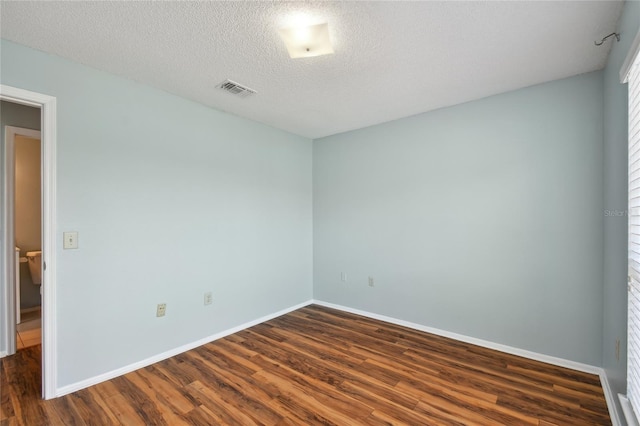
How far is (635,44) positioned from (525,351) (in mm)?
2424

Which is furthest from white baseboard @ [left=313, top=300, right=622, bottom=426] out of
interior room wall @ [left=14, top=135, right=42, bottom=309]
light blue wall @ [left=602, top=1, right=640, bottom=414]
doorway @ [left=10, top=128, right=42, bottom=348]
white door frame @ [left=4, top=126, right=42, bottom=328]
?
interior room wall @ [left=14, top=135, right=42, bottom=309]

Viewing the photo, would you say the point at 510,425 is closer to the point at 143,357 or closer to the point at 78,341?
the point at 143,357

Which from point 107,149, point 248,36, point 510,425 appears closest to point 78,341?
point 107,149

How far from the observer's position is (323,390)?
209 centimetres

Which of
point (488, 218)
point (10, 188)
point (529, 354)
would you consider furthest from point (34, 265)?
point (529, 354)

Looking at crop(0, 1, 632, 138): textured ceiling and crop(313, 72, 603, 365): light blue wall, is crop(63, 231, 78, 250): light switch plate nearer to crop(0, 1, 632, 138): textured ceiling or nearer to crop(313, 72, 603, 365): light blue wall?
crop(0, 1, 632, 138): textured ceiling

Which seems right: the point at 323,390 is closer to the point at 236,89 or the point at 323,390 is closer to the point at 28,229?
the point at 236,89

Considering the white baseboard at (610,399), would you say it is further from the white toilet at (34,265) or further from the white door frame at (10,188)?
the white toilet at (34,265)

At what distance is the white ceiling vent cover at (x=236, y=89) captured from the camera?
246 centimetres

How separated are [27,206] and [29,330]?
189 centimetres

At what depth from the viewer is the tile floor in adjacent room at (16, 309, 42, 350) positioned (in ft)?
9.29

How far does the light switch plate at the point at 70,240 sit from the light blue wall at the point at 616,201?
140 inches

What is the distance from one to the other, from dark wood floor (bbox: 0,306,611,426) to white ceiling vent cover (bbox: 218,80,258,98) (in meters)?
2.45

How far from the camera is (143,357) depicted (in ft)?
8.05
